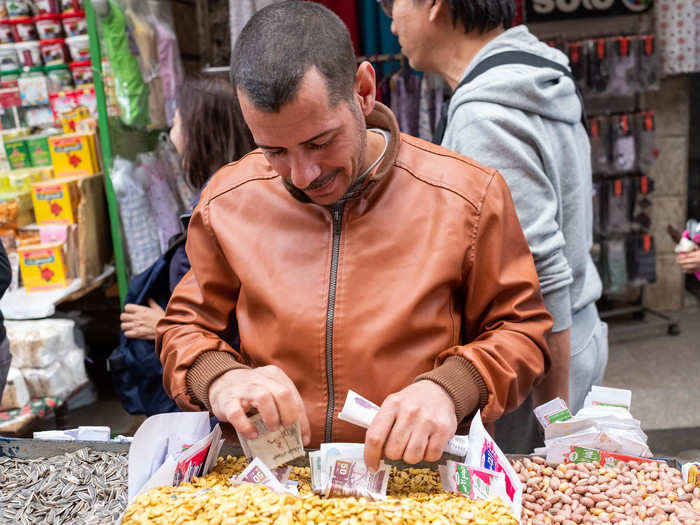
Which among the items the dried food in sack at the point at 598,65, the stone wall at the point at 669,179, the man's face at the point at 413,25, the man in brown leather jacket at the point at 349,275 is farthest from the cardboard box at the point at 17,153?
the stone wall at the point at 669,179

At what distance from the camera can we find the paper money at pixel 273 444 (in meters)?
1.14

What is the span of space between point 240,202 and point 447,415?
57 centimetres

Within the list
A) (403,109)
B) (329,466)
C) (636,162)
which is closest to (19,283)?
(403,109)

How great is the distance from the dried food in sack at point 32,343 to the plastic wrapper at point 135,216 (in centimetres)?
53

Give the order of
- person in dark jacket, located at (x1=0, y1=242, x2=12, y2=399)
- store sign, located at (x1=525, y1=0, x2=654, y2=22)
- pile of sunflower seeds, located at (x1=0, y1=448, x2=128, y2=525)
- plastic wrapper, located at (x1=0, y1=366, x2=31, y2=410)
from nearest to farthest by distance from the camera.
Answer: pile of sunflower seeds, located at (x1=0, y1=448, x2=128, y2=525), person in dark jacket, located at (x1=0, y1=242, x2=12, y2=399), plastic wrapper, located at (x1=0, y1=366, x2=31, y2=410), store sign, located at (x1=525, y1=0, x2=654, y2=22)

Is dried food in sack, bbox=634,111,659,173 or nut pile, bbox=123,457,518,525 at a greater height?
dried food in sack, bbox=634,111,659,173

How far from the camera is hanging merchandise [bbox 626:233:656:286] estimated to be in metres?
4.62

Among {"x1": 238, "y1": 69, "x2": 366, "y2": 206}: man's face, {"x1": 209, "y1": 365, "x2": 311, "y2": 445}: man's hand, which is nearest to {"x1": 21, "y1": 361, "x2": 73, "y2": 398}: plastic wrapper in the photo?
{"x1": 209, "y1": 365, "x2": 311, "y2": 445}: man's hand

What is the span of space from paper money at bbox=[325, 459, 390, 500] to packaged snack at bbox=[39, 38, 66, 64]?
3256mm

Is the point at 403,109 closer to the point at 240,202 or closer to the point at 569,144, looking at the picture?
the point at 569,144

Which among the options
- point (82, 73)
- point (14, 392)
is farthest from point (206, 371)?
point (82, 73)

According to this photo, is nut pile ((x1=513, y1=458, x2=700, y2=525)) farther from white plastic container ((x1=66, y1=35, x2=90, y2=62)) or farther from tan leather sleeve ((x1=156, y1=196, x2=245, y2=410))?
white plastic container ((x1=66, y1=35, x2=90, y2=62))

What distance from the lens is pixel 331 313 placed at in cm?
122

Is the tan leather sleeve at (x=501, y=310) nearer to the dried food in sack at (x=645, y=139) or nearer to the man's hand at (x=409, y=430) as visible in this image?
the man's hand at (x=409, y=430)
